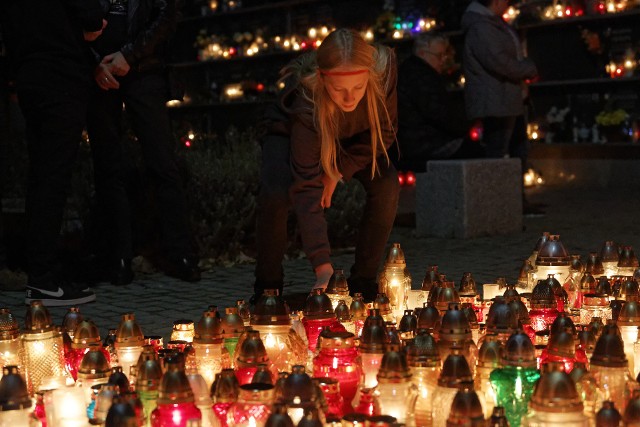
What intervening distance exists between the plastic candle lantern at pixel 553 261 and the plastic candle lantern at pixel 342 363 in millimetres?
1741

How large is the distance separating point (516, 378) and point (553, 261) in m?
1.93

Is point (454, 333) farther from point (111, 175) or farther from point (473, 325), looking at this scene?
→ point (111, 175)

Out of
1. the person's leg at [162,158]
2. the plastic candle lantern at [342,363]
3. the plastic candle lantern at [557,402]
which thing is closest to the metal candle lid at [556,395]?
the plastic candle lantern at [557,402]

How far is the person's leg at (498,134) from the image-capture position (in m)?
9.84

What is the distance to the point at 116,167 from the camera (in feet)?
20.8

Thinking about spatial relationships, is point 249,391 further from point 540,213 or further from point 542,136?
point 542,136

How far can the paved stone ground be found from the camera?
565 cm

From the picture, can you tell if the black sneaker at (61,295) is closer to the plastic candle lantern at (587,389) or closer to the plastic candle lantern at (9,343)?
the plastic candle lantern at (9,343)

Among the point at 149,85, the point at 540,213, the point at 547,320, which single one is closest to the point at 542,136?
the point at 540,213

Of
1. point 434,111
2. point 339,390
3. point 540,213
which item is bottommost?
point 339,390

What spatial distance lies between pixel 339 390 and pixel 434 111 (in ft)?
21.8

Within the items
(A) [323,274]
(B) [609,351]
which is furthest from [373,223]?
(B) [609,351]

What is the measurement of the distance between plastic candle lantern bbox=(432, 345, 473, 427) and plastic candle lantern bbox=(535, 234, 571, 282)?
6.55ft

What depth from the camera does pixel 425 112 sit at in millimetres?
9398
